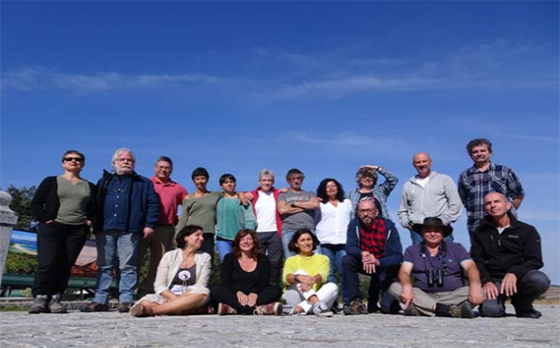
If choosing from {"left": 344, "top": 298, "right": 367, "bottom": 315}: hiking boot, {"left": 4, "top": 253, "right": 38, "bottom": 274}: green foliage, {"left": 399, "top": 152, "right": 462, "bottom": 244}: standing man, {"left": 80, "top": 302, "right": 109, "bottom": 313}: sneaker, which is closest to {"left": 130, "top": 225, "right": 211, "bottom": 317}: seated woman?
{"left": 80, "top": 302, "right": 109, "bottom": 313}: sneaker

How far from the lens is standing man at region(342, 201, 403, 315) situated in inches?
311

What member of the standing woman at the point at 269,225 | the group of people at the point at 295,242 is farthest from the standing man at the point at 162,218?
the standing woman at the point at 269,225

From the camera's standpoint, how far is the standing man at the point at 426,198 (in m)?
8.23

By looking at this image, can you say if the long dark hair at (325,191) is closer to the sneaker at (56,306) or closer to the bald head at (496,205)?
the bald head at (496,205)

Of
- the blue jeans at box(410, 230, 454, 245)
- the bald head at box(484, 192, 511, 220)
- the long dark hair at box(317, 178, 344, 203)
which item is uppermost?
the long dark hair at box(317, 178, 344, 203)

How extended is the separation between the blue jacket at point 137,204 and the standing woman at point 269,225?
170 cm

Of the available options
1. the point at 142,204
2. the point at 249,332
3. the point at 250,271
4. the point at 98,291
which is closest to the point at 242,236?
the point at 250,271

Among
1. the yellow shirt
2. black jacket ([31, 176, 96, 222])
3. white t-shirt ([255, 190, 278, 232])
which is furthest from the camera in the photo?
white t-shirt ([255, 190, 278, 232])

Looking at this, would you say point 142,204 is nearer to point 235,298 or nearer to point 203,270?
point 203,270

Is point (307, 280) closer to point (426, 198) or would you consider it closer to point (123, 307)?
point (426, 198)

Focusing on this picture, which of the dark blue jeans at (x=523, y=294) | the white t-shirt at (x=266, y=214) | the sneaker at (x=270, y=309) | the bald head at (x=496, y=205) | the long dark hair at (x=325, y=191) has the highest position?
the long dark hair at (x=325, y=191)

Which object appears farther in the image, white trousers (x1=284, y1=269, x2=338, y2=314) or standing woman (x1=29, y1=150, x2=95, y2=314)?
white trousers (x1=284, y1=269, x2=338, y2=314)

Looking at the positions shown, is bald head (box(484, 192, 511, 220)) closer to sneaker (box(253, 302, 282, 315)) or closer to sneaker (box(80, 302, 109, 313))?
sneaker (box(253, 302, 282, 315))

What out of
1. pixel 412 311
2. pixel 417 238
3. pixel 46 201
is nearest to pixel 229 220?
pixel 46 201
